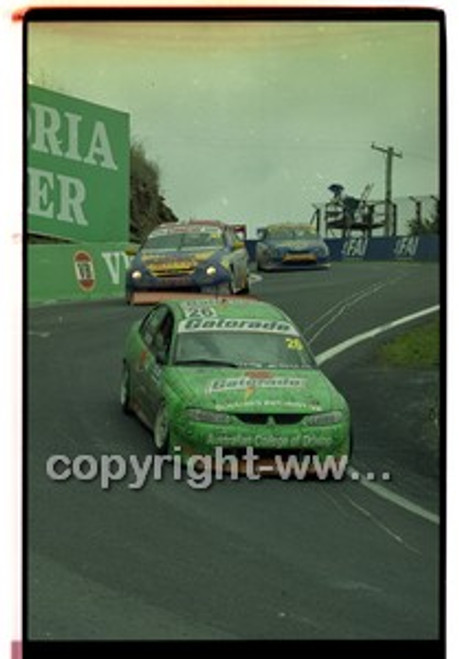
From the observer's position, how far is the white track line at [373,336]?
307 centimetres

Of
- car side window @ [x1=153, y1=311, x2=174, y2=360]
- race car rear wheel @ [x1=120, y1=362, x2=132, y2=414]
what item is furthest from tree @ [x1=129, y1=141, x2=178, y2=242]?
race car rear wheel @ [x1=120, y1=362, x2=132, y2=414]

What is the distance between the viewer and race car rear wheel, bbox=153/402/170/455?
3.25 metres

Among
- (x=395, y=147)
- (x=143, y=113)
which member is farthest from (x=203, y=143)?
(x=395, y=147)

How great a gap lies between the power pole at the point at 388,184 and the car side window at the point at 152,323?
0.66 meters

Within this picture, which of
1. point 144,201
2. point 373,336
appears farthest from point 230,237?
point 373,336

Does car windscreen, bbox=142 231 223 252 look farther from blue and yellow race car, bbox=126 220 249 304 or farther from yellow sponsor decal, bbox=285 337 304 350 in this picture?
yellow sponsor decal, bbox=285 337 304 350

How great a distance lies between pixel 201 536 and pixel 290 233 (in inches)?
33.8

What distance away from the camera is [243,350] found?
3.37 meters

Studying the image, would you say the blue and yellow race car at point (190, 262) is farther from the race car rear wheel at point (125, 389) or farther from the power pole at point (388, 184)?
the power pole at point (388, 184)

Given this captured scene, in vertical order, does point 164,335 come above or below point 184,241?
below

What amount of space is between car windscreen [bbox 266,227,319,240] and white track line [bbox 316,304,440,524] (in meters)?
0.33

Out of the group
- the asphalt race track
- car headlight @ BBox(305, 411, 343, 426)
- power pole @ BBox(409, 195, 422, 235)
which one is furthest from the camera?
car headlight @ BBox(305, 411, 343, 426)

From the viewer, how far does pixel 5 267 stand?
2963mm

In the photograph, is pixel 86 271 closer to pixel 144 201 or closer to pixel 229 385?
pixel 144 201
